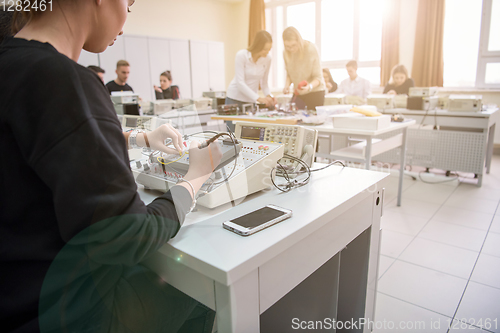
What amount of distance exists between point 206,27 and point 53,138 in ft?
25.2

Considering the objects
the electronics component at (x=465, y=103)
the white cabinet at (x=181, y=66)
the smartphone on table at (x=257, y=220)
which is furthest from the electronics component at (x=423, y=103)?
the white cabinet at (x=181, y=66)

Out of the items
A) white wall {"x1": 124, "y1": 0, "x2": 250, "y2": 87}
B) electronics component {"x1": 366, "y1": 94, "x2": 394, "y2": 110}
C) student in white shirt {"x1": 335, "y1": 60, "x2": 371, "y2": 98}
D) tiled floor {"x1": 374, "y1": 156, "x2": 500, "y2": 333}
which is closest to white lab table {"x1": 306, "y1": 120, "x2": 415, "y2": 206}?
tiled floor {"x1": 374, "y1": 156, "x2": 500, "y2": 333}

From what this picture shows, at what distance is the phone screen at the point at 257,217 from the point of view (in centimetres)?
78

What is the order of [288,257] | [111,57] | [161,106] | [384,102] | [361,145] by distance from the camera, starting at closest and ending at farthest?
1. [288,257]
2. [361,145]
3. [161,106]
4. [384,102]
5. [111,57]

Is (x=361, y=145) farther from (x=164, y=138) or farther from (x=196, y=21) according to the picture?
(x=196, y=21)

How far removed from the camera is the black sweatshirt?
522 millimetres

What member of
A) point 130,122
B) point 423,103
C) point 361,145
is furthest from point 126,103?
point 423,103

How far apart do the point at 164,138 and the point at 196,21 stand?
7100mm

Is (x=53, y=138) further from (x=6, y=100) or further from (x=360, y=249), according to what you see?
(x=360, y=249)

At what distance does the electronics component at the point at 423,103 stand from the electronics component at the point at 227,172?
3.29 m

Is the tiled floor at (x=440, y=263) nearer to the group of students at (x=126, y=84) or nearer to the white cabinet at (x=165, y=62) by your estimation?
the group of students at (x=126, y=84)

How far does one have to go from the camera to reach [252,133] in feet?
4.34

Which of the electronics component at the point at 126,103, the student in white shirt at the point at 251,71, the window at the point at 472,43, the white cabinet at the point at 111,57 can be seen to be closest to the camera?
the electronics component at the point at 126,103

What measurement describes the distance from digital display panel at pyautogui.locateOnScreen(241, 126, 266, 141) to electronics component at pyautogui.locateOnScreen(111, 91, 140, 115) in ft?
7.06
